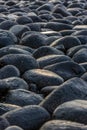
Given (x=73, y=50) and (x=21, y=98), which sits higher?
(x=21, y=98)

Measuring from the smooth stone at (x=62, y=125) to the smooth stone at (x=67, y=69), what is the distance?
1.38 metres

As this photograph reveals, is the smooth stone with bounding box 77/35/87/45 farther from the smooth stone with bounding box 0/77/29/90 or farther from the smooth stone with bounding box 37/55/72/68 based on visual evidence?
the smooth stone with bounding box 0/77/29/90

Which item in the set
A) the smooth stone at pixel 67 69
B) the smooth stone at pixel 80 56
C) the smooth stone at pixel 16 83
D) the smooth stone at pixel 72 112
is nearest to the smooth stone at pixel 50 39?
the smooth stone at pixel 80 56

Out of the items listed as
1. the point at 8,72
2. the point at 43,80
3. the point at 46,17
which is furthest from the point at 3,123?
the point at 46,17

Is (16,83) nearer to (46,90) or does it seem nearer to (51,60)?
(46,90)

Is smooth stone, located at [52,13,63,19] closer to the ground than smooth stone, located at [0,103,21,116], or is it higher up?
closer to the ground

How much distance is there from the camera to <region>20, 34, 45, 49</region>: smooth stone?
524cm

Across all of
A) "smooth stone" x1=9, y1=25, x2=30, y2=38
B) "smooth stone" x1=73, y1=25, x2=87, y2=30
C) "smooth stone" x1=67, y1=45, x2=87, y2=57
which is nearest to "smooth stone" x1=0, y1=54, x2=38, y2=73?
"smooth stone" x1=67, y1=45, x2=87, y2=57

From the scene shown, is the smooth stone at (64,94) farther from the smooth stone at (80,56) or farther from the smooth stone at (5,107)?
the smooth stone at (80,56)

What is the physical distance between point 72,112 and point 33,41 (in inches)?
98.2

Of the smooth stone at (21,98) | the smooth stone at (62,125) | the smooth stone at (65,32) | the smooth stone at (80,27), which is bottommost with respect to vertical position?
the smooth stone at (80,27)

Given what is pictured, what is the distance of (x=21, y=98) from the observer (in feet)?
11.0

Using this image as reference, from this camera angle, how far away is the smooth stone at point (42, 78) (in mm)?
3818

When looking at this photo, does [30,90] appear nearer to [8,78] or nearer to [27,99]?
[8,78]
